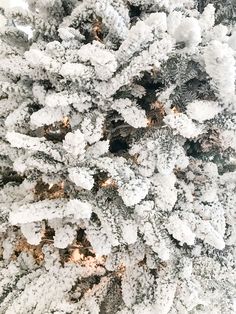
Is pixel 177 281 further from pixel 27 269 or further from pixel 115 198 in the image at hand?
pixel 27 269

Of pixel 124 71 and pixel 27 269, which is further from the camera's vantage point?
pixel 27 269

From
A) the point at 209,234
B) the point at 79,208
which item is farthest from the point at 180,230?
the point at 79,208

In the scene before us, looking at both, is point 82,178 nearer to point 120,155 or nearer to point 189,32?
point 120,155

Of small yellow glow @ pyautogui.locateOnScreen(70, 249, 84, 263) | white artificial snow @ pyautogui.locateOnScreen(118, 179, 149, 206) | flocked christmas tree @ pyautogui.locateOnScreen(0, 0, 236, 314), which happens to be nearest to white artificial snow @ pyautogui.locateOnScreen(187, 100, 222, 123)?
flocked christmas tree @ pyautogui.locateOnScreen(0, 0, 236, 314)

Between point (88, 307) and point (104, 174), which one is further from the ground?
point (104, 174)

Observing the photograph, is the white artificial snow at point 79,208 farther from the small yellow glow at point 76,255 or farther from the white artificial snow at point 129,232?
the small yellow glow at point 76,255

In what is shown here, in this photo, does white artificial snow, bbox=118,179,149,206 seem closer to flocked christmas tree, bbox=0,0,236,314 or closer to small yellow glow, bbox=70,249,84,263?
flocked christmas tree, bbox=0,0,236,314

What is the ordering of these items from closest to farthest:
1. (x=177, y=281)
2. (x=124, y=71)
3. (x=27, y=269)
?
(x=124, y=71)
(x=177, y=281)
(x=27, y=269)

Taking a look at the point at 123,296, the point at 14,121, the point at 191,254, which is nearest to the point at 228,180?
the point at 191,254
